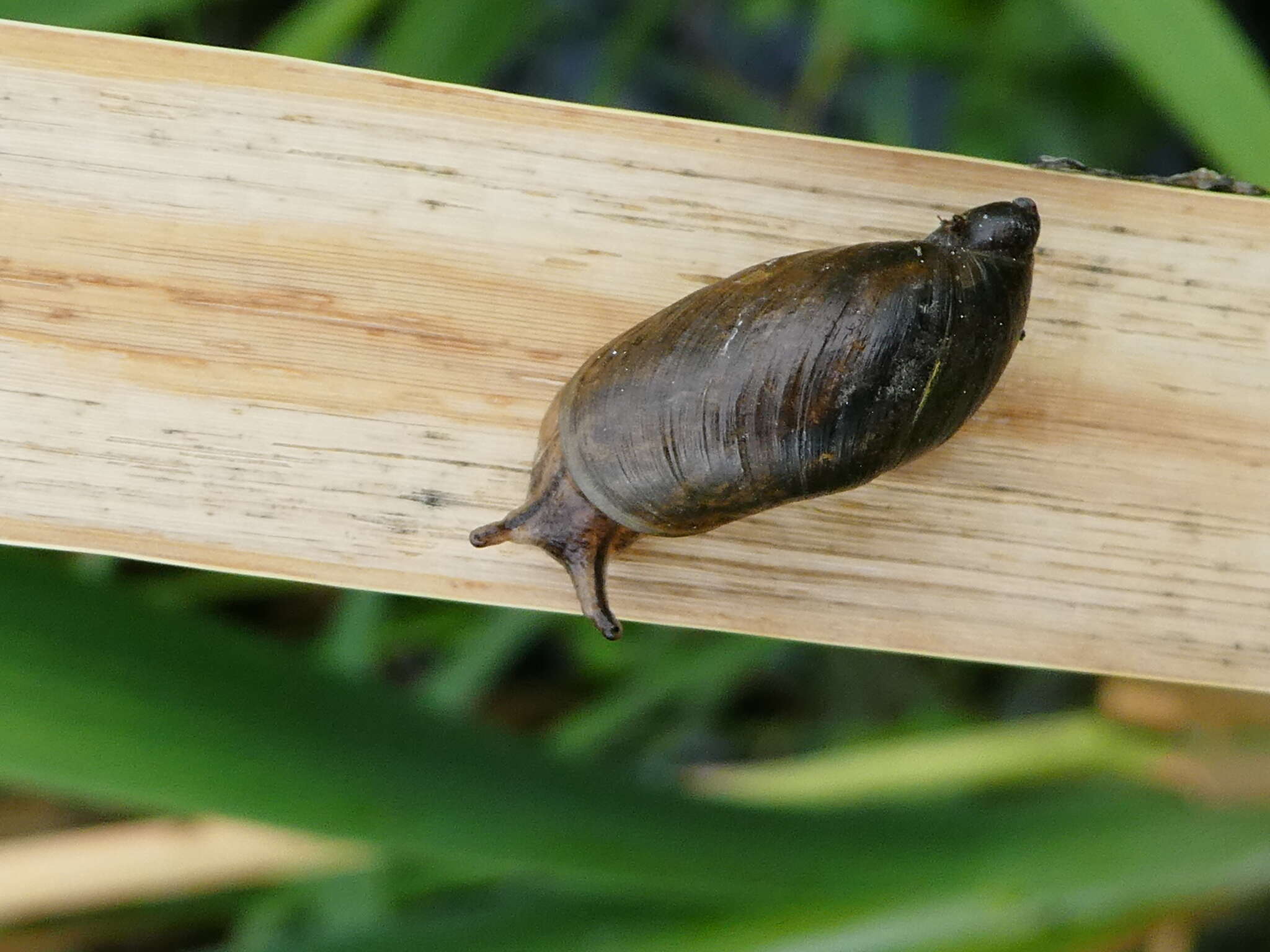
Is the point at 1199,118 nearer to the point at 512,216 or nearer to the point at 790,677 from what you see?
the point at 512,216

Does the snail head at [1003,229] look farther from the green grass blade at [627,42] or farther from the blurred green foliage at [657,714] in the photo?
the green grass blade at [627,42]

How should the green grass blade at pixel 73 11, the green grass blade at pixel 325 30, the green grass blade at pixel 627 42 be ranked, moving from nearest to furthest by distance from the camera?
1. the green grass blade at pixel 73 11
2. the green grass blade at pixel 325 30
3. the green grass blade at pixel 627 42

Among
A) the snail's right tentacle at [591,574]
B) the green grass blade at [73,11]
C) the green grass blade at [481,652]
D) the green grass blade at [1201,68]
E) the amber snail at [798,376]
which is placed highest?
the green grass blade at [1201,68]

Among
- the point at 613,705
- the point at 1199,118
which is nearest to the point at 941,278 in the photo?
the point at 1199,118

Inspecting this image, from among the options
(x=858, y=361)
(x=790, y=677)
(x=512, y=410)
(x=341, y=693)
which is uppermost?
(x=858, y=361)

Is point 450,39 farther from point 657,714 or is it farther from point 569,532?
point 657,714

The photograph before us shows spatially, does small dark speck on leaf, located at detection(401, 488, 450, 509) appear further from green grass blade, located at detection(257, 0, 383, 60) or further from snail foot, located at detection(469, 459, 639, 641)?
green grass blade, located at detection(257, 0, 383, 60)

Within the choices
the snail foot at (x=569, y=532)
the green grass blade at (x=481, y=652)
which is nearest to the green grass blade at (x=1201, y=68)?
the snail foot at (x=569, y=532)
